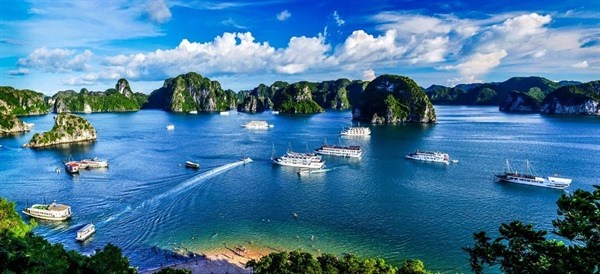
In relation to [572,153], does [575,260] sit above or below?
above

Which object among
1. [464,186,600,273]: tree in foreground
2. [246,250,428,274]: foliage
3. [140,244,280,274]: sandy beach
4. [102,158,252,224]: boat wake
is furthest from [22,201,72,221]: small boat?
[464,186,600,273]: tree in foreground

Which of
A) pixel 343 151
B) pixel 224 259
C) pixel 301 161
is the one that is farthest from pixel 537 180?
pixel 224 259

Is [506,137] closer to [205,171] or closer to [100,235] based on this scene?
[205,171]

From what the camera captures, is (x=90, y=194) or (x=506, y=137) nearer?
(x=90, y=194)

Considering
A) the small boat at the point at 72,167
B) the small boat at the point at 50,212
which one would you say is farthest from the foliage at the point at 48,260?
the small boat at the point at 72,167

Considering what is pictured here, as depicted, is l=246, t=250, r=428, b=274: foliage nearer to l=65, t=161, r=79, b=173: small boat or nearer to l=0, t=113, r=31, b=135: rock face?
l=65, t=161, r=79, b=173: small boat

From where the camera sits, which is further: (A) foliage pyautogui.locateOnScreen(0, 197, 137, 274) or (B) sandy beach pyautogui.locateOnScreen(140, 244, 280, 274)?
(B) sandy beach pyautogui.locateOnScreen(140, 244, 280, 274)

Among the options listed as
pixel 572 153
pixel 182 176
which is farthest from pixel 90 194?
pixel 572 153
